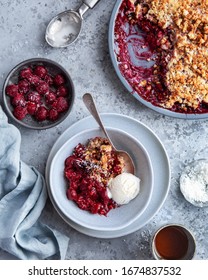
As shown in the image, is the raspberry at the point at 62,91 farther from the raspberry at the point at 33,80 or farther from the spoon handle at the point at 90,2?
the spoon handle at the point at 90,2

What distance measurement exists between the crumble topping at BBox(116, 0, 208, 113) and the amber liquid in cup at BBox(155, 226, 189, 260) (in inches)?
16.2

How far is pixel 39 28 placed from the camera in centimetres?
217

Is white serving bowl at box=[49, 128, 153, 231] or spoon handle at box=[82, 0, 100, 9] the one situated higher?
spoon handle at box=[82, 0, 100, 9]

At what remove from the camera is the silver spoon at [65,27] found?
212 centimetres

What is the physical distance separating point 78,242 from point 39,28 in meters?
0.75

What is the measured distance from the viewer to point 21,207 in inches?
80.7

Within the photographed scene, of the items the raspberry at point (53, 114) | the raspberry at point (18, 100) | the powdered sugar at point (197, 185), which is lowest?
the powdered sugar at point (197, 185)

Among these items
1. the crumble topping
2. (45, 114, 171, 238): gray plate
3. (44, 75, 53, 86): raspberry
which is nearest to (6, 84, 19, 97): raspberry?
(44, 75, 53, 86): raspberry

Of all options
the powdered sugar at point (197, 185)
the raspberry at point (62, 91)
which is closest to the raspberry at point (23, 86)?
the raspberry at point (62, 91)

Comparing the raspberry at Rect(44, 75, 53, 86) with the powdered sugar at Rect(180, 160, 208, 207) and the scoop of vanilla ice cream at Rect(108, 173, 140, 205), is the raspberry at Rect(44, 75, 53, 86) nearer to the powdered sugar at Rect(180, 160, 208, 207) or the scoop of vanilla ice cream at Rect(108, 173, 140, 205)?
the scoop of vanilla ice cream at Rect(108, 173, 140, 205)

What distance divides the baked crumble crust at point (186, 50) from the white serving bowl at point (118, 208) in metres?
0.19

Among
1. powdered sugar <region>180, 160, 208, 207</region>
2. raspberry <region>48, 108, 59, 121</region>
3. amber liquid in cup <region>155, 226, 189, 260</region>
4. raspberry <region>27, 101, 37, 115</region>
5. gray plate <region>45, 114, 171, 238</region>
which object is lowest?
amber liquid in cup <region>155, 226, 189, 260</region>

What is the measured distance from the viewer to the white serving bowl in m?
2.04

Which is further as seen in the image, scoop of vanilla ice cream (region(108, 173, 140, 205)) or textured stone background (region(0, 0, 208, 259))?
textured stone background (region(0, 0, 208, 259))
